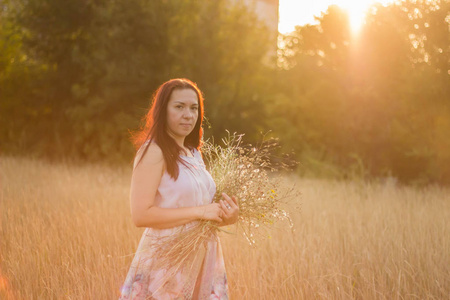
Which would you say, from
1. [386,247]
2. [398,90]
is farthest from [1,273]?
[398,90]

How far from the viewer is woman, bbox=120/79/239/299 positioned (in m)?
2.03

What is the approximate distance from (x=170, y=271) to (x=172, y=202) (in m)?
0.36

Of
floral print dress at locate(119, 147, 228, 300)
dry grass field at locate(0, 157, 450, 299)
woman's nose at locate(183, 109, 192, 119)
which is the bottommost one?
dry grass field at locate(0, 157, 450, 299)

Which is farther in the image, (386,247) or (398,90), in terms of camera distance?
(398,90)

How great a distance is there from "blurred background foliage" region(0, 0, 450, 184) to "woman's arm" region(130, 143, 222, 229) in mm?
8199

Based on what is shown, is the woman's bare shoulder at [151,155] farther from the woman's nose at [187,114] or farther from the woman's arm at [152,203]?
the woman's nose at [187,114]

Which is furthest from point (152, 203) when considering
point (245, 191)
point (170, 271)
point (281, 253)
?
point (281, 253)

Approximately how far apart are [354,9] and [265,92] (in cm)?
394

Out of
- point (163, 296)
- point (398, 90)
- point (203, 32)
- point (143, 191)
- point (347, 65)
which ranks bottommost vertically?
point (163, 296)

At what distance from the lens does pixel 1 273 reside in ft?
12.8

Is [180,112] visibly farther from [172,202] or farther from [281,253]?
[281,253]

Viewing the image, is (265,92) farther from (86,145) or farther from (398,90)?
(86,145)

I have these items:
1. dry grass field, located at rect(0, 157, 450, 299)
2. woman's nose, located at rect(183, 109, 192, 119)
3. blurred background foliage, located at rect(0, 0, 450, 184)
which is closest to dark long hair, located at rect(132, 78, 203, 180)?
woman's nose, located at rect(183, 109, 192, 119)

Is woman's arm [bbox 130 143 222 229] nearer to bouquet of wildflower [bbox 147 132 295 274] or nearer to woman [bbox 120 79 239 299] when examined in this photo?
woman [bbox 120 79 239 299]
